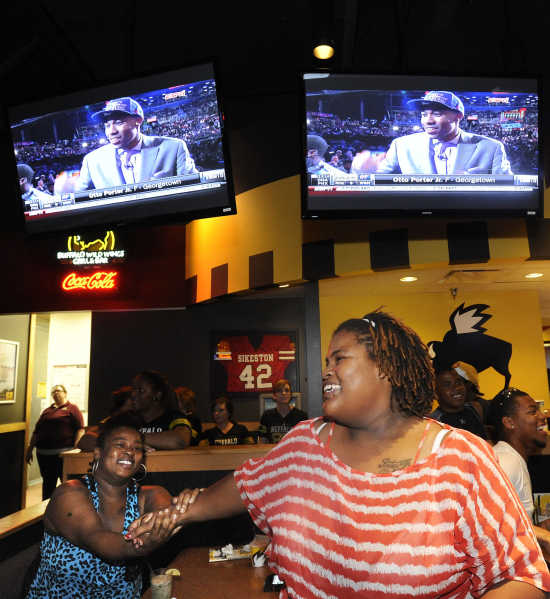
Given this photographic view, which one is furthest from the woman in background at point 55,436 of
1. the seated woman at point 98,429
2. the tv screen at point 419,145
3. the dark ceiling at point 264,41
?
the tv screen at point 419,145

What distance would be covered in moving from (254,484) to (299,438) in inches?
7.1

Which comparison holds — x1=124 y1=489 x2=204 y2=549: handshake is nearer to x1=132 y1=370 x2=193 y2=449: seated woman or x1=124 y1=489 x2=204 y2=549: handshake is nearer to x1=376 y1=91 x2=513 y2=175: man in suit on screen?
x1=132 y1=370 x2=193 y2=449: seated woman

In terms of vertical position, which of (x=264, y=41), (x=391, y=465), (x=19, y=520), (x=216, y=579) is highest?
(x=264, y=41)

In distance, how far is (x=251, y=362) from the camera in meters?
6.85

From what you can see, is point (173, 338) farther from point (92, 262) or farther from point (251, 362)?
point (92, 262)

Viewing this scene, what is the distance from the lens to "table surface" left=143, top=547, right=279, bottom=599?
6.73 feet

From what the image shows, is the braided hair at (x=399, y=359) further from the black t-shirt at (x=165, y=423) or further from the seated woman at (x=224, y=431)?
the seated woman at (x=224, y=431)

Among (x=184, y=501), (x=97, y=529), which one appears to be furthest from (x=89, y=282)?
(x=184, y=501)

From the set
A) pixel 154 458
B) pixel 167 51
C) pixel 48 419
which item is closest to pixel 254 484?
pixel 154 458

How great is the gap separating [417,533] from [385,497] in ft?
0.31

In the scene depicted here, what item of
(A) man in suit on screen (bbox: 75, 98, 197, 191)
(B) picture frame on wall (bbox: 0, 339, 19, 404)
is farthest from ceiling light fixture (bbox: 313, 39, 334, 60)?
(B) picture frame on wall (bbox: 0, 339, 19, 404)

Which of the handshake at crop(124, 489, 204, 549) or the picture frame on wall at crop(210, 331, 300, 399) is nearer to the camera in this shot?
the handshake at crop(124, 489, 204, 549)

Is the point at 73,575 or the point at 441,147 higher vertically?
the point at 441,147

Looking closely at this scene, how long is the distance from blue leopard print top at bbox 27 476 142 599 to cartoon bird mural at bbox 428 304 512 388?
428cm
